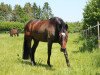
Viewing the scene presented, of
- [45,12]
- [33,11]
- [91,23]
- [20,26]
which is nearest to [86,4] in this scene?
[91,23]

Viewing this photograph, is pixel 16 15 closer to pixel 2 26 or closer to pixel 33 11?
pixel 33 11

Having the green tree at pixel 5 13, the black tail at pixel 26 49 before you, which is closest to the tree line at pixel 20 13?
the green tree at pixel 5 13

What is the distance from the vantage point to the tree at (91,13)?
1078 inches

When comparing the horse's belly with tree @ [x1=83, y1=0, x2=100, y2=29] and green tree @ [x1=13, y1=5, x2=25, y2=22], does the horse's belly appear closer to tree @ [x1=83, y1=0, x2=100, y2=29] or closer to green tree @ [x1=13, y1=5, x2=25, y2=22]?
tree @ [x1=83, y1=0, x2=100, y2=29]

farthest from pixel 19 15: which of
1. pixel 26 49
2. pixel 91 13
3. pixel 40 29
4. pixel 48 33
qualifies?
pixel 48 33

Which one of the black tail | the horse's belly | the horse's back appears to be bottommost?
the black tail

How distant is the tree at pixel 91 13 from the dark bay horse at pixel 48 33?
49.4 ft

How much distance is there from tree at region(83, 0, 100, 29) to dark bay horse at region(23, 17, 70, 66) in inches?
593

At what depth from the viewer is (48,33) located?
11.3 m

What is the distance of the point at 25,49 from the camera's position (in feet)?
42.5

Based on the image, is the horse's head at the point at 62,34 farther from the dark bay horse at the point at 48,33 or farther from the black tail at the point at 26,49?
the black tail at the point at 26,49

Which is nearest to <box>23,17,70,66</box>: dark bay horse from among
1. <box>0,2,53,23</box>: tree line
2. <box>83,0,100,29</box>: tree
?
<box>83,0,100,29</box>: tree

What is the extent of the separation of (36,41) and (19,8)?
134385 mm

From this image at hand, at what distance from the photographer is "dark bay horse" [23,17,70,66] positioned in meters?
10.4
